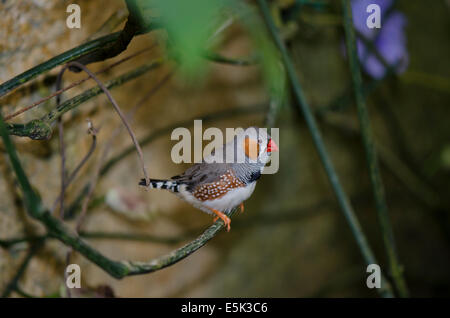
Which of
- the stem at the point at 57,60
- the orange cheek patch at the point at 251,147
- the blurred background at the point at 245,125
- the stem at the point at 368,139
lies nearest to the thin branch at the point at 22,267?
the blurred background at the point at 245,125

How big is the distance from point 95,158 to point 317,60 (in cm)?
94

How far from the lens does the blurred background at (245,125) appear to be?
737mm

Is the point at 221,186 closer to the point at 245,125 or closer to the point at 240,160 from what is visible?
the point at 240,160

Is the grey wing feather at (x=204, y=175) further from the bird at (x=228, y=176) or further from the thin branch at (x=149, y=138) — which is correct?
the thin branch at (x=149, y=138)

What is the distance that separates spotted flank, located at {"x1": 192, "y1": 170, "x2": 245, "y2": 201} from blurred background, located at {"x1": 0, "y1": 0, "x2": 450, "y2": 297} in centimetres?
15

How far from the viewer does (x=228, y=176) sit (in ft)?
1.75

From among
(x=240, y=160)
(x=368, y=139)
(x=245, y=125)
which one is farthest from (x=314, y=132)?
(x=245, y=125)

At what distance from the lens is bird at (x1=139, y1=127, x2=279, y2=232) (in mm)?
522

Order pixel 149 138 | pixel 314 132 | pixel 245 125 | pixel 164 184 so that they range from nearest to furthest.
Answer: pixel 164 184
pixel 314 132
pixel 149 138
pixel 245 125

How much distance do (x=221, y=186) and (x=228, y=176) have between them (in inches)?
0.6

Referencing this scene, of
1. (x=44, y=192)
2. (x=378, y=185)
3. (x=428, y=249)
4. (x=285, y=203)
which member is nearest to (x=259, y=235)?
(x=285, y=203)

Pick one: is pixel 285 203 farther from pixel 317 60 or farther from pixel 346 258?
pixel 317 60

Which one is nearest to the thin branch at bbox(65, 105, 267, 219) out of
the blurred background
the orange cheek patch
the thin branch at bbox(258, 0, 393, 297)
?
the blurred background

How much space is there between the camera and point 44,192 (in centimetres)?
84
